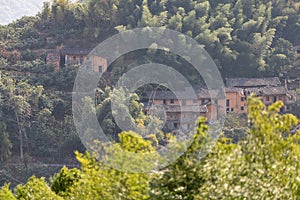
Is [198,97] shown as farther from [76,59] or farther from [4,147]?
[4,147]

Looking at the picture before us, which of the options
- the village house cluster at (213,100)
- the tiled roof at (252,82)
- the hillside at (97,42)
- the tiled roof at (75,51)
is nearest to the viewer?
the hillside at (97,42)

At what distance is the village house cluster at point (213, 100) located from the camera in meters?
22.7

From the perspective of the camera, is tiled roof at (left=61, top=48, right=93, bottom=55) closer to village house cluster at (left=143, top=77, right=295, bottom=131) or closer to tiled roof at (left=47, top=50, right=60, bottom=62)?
tiled roof at (left=47, top=50, right=60, bottom=62)

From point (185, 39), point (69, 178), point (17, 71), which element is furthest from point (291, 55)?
point (69, 178)

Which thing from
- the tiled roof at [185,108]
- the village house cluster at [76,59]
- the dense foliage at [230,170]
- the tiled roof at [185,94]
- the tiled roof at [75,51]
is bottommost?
the dense foliage at [230,170]

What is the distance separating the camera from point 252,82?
25.0m

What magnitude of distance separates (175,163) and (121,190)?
48 centimetres

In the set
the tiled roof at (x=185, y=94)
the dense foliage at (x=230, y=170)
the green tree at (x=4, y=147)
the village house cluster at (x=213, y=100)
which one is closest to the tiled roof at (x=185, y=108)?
the village house cluster at (x=213, y=100)

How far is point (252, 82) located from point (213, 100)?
6.79ft

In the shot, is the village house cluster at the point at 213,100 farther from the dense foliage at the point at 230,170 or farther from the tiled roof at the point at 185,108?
the dense foliage at the point at 230,170

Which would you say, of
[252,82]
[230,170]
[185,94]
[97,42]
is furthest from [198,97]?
[230,170]

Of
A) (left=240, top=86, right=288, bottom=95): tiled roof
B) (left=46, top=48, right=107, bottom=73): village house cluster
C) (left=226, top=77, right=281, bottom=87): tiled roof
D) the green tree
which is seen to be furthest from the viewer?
(left=46, top=48, right=107, bottom=73): village house cluster

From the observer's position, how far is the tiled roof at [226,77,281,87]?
24.8 meters

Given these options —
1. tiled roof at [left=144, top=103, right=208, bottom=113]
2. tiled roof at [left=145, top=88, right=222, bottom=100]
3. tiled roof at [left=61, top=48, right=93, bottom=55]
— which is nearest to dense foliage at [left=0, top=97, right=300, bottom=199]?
tiled roof at [left=144, top=103, right=208, bottom=113]
